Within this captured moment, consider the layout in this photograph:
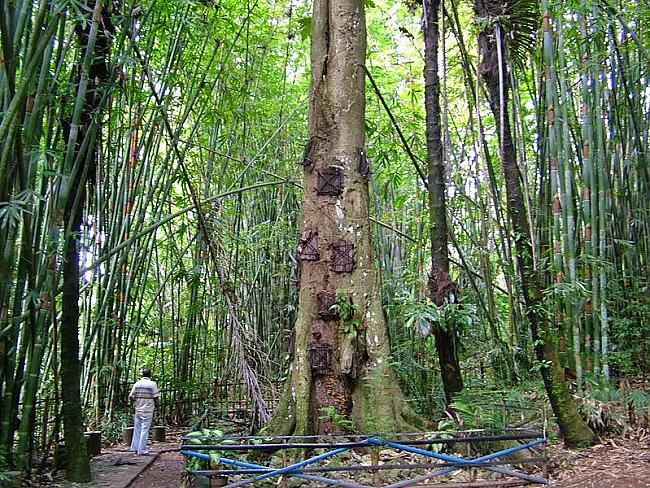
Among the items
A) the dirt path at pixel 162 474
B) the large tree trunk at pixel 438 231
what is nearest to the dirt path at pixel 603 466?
the large tree trunk at pixel 438 231

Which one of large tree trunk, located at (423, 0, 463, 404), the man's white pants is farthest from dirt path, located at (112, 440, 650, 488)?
the man's white pants

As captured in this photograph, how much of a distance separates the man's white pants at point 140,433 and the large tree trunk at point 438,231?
272 centimetres

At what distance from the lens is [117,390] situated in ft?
18.0

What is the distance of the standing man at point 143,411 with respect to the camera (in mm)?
5004

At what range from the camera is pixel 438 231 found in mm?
3520

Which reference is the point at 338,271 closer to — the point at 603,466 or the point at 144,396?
the point at 603,466

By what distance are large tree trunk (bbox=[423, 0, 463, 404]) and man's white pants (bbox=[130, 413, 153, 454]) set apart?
2722 mm

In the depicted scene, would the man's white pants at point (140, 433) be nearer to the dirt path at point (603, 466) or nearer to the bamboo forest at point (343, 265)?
the bamboo forest at point (343, 265)

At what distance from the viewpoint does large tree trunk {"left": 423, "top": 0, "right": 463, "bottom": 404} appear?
3416mm

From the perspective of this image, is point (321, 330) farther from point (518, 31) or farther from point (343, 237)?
point (518, 31)

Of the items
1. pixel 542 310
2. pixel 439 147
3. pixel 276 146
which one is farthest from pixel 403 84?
pixel 542 310

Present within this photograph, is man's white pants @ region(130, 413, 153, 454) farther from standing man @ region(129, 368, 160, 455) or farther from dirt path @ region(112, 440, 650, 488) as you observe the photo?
Answer: dirt path @ region(112, 440, 650, 488)

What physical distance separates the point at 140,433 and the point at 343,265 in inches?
98.3

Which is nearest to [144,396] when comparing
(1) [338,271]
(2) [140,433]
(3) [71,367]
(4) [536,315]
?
(2) [140,433]
